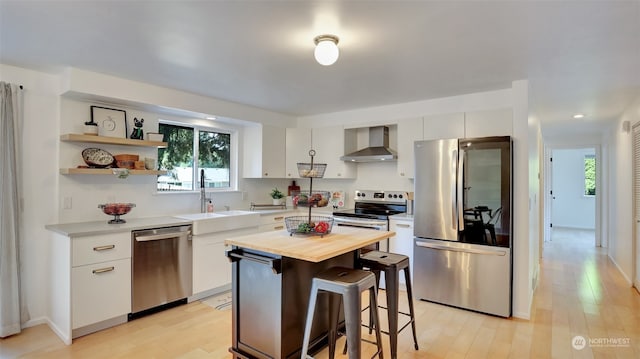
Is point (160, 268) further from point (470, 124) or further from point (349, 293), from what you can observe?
point (470, 124)

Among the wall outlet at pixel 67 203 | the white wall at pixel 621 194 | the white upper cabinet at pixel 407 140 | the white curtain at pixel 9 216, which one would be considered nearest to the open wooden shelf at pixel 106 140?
the white curtain at pixel 9 216

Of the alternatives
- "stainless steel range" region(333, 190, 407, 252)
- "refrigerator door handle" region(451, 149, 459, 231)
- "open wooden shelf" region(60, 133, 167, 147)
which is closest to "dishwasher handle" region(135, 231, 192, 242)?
"open wooden shelf" region(60, 133, 167, 147)

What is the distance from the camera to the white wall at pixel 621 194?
13.8 feet

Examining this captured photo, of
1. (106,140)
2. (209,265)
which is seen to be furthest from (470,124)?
(106,140)

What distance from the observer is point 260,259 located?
2184mm

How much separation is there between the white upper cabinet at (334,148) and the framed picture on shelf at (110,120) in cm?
239

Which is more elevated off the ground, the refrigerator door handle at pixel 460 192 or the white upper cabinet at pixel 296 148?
the white upper cabinet at pixel 296 148

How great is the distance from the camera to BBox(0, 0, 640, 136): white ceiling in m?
1.88

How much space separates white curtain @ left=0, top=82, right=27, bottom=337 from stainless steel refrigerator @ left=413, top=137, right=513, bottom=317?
144 inches

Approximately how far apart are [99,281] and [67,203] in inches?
34.6

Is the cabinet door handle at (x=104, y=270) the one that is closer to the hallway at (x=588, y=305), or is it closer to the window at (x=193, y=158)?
the window at (x=193, y=158)

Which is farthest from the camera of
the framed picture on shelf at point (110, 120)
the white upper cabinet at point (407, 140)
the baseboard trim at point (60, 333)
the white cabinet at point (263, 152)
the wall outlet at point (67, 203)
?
the white cabinet at point (263, 152)

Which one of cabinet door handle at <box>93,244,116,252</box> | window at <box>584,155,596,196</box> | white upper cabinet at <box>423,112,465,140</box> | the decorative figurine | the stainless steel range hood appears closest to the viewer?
cabinet door handle at <box>93,244,116,252</box>

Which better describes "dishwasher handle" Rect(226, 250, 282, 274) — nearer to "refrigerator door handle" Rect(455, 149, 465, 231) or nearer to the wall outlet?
the wall outlet
